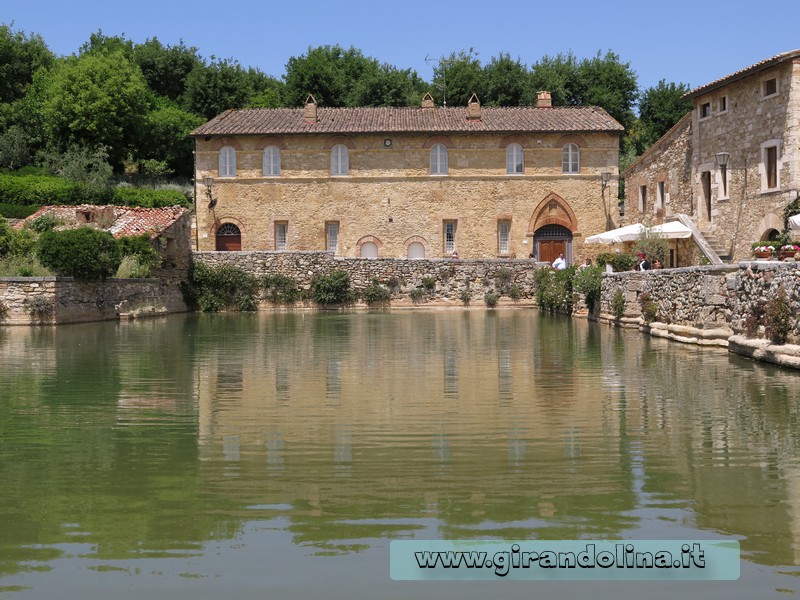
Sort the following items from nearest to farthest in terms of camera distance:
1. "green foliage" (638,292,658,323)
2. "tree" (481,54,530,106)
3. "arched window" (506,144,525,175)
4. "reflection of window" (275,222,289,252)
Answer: "green foliage" (638,292,658,323) < "arched window" (506,144,525,175) < "reflection of window" (275,222,289,252) < "tree" (481,54,530,106)

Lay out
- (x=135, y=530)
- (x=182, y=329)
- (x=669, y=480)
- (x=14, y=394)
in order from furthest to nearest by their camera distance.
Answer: (x=182, y=329) → (x=14, y=394) → (x=669, y=480) → (x=135, y=530)

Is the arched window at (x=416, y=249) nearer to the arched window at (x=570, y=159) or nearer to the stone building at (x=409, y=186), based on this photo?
the stone building at (x=409, y=186)

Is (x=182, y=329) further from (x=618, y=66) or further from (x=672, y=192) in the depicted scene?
(x=618, y=66)

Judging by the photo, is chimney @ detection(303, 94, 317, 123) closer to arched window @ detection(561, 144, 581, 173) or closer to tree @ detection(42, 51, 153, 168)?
arched window @ detection(561, 144, 581, 173)

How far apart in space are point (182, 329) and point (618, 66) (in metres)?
41.2

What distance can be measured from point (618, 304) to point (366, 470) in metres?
17.3

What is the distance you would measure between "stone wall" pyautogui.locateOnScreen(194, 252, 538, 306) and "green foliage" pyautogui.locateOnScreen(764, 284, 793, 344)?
22396 mm

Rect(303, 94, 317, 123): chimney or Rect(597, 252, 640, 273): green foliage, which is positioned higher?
Rect(303, 94, 317, 123): chimney

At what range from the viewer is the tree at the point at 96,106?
160 feet

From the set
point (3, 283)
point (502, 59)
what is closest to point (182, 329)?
point (3, 283)

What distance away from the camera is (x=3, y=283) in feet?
81.6

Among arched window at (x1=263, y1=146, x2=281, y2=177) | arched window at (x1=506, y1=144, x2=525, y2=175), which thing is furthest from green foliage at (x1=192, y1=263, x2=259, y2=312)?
arched window at (x1=506, y1=144, x2=525, y2=175)

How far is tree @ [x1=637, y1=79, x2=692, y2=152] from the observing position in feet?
183

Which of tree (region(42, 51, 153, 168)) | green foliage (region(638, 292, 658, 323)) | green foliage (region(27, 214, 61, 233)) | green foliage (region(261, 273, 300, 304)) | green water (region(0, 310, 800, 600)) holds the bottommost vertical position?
green water (region(0, 310, 800, 600))
